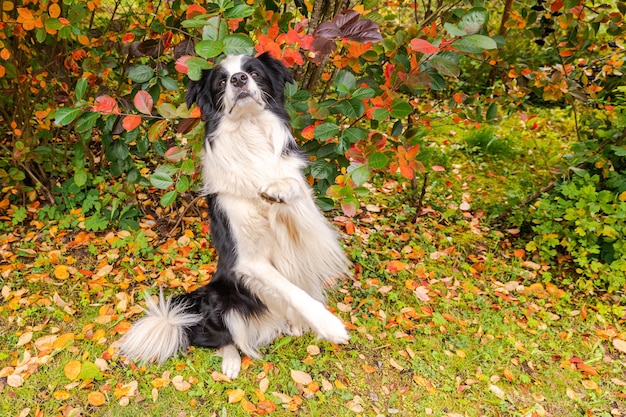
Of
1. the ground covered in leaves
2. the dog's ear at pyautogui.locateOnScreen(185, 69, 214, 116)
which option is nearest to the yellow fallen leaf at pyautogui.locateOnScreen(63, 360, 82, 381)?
the ground covered in leaves

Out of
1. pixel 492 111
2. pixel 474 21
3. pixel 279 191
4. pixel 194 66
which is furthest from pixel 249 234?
pixel 492 111

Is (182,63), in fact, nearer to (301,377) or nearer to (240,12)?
(240,12)

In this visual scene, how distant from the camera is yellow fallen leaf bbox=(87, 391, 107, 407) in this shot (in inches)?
89.7

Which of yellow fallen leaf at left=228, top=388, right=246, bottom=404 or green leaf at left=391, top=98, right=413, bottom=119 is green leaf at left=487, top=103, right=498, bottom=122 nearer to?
green leaf at left=391, top=98, right=413, bottom=119

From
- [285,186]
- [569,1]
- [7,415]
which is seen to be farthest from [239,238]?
[569,1]

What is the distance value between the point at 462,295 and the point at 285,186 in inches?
70.6

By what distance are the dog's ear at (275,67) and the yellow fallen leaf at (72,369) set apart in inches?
72.9

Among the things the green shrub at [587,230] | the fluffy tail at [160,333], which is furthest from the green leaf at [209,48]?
the green shrub at [587,230]

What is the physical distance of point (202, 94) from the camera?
2.22 meters

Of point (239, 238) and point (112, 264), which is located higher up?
point (239, 238)

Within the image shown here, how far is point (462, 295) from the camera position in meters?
3.21

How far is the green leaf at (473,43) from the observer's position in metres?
1.86

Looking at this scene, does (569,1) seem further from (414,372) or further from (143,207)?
(143,207)

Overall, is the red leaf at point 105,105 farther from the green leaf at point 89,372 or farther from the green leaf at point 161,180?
the green leaf at point 89,372
